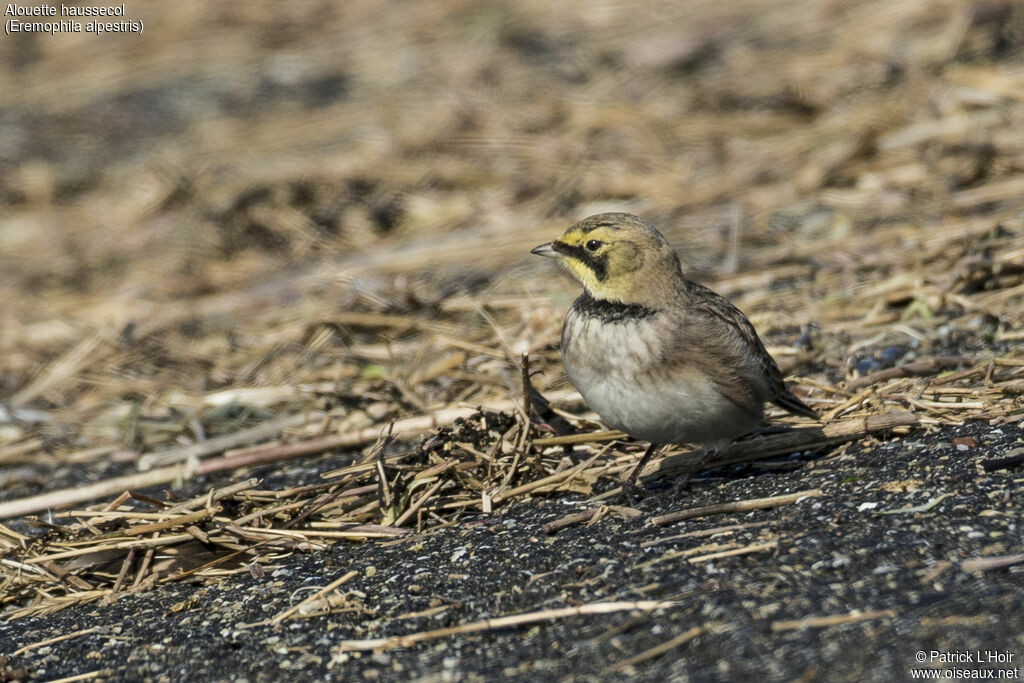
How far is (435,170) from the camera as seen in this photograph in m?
10.8

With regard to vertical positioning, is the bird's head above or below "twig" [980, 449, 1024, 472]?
above

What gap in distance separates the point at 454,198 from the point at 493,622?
689 cm

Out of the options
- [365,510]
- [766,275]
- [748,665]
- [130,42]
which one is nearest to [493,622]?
[748,665]

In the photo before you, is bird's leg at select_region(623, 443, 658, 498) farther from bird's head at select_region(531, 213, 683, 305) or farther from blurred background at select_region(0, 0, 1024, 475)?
blurred background at select_region(0, 0, 1024, 475)

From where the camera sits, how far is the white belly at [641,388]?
4.74m

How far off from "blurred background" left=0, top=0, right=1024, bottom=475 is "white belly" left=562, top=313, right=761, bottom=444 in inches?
A: 64.0

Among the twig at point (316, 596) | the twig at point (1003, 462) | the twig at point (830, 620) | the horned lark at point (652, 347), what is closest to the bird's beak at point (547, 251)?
the horned lark at point (652, 347)

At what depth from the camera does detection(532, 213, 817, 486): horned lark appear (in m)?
4.76

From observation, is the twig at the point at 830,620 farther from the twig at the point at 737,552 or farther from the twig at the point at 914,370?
the twig at the point at 914,370

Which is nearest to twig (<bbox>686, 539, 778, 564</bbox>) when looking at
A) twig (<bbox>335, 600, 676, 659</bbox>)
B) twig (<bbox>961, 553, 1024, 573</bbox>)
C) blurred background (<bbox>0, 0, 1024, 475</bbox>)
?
twig (<bbox>335, 600, 676, 659</bbox>)

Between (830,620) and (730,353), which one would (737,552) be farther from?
(730,353)

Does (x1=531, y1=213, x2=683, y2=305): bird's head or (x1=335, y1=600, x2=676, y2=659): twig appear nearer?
(x1=335, y1=600, x2=676, y2=659): twig

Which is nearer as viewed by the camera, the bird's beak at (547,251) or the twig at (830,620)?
the twig at (830,620)

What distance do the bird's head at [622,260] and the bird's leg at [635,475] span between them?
741 mm
